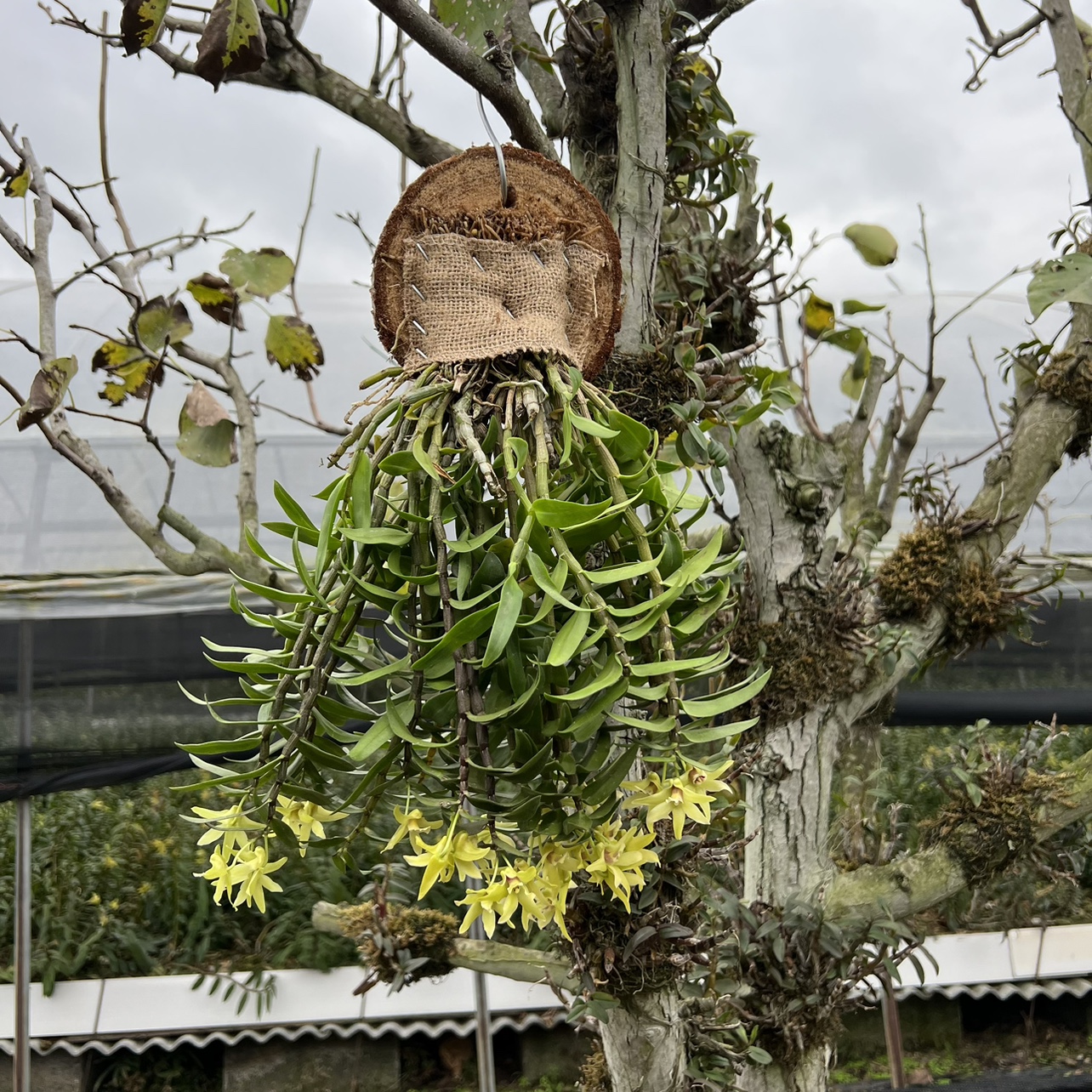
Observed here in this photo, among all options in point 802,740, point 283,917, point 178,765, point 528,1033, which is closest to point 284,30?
point 802,740

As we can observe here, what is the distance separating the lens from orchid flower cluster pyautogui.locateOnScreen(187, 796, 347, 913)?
19.1 inches

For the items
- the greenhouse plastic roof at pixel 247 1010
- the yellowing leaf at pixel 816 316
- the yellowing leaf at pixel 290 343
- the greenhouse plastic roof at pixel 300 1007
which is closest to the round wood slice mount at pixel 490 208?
the yellowing leaf at pixel 290 343

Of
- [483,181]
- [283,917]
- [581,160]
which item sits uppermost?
[581,160]

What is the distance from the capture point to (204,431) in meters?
1.11

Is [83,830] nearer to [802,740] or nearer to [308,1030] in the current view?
[308,1030]

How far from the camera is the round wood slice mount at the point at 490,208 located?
24.7 inches

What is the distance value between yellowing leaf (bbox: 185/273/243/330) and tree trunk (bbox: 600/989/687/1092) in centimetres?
92

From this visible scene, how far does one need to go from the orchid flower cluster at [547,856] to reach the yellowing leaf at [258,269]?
0.85 m

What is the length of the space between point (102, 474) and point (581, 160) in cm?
61

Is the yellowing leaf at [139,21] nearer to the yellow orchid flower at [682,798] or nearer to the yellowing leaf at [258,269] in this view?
the yellow orchid flower at [682,798]

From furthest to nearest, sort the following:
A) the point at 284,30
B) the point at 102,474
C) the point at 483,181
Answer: the point at 102,474 → the point at 284,30 → the point at 483,181

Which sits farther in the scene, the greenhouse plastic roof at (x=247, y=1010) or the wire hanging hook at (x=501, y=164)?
the greenhouse plastic roof at (x=247, y=1010)

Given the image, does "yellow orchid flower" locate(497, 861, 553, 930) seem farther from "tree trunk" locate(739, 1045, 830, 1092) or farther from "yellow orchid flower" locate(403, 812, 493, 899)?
"tree trunk" locate(739, 1045, 830, 1092)

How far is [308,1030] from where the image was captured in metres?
2.58
